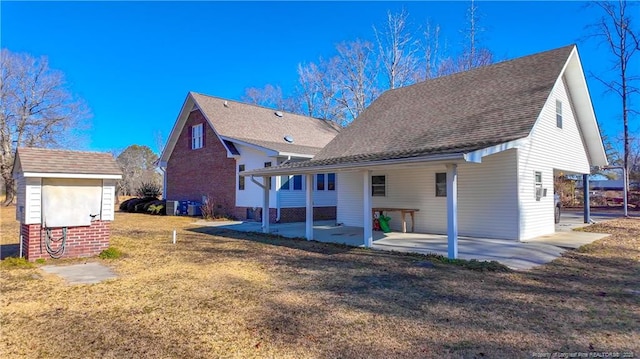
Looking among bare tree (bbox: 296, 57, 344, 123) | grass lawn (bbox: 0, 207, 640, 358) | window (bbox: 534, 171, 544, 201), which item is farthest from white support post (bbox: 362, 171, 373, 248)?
bare tree (bbox: 296, 57, 344, 123)

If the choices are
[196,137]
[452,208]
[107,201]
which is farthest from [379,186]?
[196,137]

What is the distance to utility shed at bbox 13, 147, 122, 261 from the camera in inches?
304

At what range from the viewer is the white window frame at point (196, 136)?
69.5 feet

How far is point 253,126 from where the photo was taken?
20.8m

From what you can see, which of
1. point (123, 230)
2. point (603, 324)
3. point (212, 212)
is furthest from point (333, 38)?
point (603, 324)

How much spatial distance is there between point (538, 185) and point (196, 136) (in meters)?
17.0

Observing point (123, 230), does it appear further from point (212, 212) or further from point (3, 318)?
point (3, 318)

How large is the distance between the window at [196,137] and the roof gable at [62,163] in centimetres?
1239

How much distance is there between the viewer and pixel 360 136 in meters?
14.9

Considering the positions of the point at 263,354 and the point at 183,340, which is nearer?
the point at 263,354

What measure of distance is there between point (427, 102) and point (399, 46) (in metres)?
15.2

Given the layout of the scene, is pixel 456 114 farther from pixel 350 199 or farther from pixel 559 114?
pixel 350 199

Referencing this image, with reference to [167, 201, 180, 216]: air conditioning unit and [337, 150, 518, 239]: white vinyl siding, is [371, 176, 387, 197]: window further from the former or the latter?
[167, 201, 180, 216]: air conditioning unit

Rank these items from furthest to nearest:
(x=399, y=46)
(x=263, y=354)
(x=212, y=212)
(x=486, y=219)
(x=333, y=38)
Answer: (x=333, y=38), (x=399, y=46), (x=212, y=212), (x=486, y=219), (x=263, y=354)
